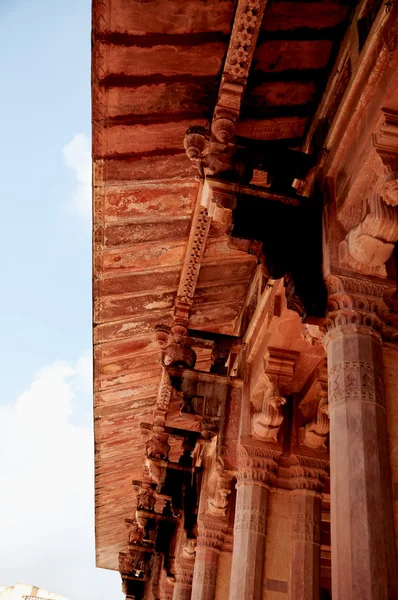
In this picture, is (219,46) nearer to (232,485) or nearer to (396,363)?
(396,363)

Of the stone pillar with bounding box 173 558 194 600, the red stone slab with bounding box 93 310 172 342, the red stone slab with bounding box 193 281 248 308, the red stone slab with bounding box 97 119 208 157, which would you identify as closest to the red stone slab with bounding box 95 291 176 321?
the red stone slab with bounding box 93 310 172 342

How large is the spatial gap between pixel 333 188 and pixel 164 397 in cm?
455

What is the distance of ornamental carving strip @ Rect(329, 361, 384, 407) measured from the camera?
11.3ft

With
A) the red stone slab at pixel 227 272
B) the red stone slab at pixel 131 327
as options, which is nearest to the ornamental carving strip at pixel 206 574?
the red stone slab at pixel 131 327

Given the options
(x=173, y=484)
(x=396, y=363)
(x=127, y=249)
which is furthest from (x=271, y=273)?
(x=173, y=484)

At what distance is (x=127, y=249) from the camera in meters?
5.98

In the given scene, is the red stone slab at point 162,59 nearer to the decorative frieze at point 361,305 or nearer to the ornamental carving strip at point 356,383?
the decorative frieze at point 361,305

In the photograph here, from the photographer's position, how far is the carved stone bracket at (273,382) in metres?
5.64

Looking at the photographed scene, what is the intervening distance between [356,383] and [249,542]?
243 centimetres

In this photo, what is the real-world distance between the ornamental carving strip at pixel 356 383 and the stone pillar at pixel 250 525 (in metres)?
2.32

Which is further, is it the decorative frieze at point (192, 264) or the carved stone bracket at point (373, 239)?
the decorative frieze at point (192, 264)

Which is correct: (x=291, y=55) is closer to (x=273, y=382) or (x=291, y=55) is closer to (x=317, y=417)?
(x=273, y=382)

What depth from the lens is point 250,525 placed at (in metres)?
5.40

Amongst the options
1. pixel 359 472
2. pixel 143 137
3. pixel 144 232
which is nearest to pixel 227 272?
pixel 144 232
